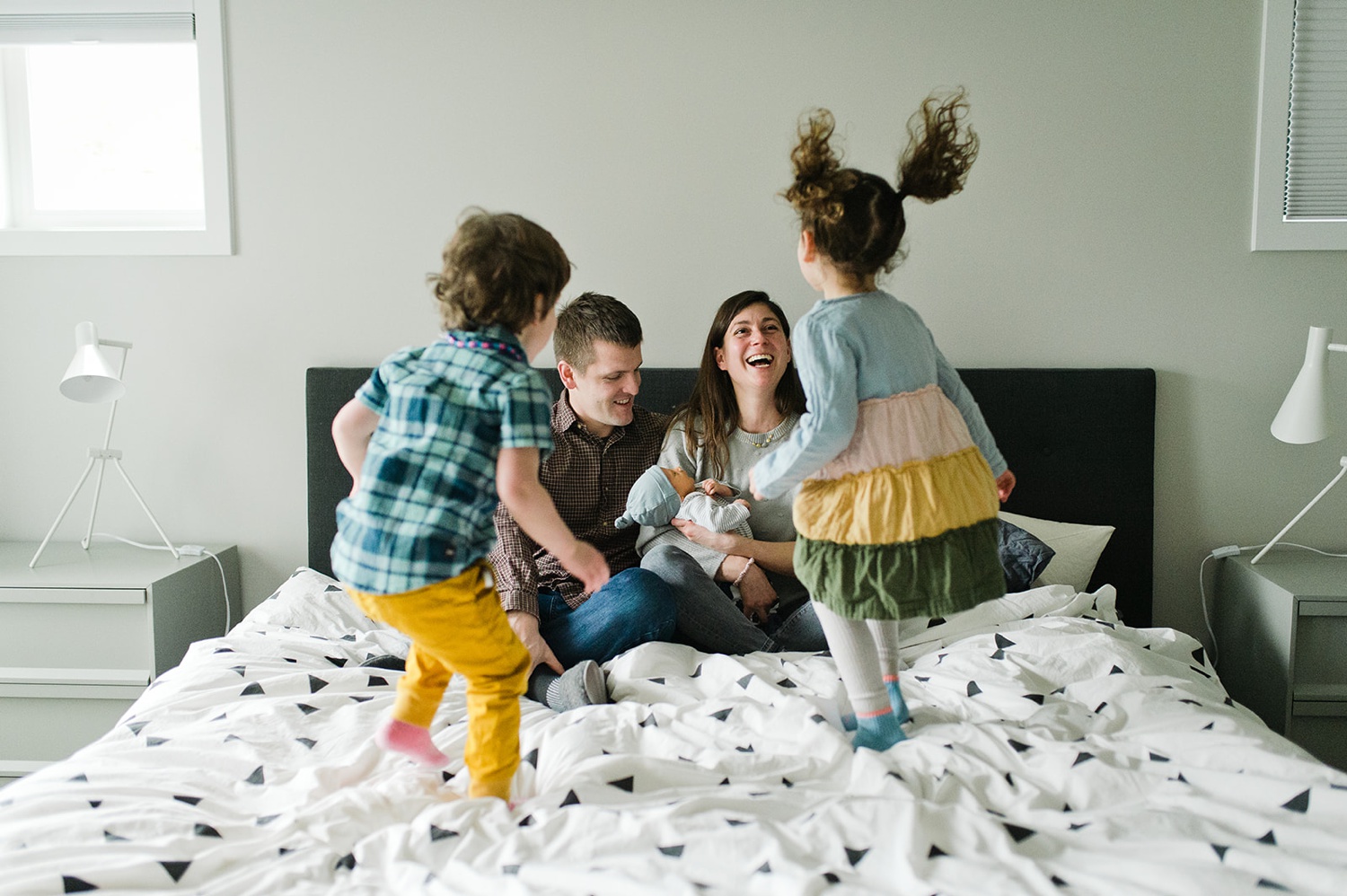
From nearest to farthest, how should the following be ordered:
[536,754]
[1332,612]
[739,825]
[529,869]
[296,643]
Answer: [529,869] → [739,825] → [536,754] → [296,643] → [1332,612]

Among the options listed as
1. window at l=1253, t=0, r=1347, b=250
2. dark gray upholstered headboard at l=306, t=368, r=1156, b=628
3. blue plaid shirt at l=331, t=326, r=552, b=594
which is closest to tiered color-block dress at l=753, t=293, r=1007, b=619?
blue plaid shirt at l=331, t=326, r=552, b=594

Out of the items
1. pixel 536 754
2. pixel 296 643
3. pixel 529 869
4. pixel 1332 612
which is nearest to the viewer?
pixel 529 869

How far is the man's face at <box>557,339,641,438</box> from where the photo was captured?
6.25ft

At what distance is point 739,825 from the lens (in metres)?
1.15

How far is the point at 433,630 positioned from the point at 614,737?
0.35 m

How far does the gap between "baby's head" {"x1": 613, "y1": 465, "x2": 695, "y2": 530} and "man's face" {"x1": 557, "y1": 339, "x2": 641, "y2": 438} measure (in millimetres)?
193

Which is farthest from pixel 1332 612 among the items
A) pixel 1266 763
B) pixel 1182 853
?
pixel 1182 853

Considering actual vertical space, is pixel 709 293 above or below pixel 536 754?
above

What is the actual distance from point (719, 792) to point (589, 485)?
3.00 feet

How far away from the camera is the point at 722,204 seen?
8.18 feet

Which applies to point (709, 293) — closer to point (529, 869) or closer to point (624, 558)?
point (624, 558)

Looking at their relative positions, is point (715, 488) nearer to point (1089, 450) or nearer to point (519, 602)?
point (519, 602)

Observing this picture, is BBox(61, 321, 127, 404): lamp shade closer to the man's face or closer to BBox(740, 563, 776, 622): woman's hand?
the man's face

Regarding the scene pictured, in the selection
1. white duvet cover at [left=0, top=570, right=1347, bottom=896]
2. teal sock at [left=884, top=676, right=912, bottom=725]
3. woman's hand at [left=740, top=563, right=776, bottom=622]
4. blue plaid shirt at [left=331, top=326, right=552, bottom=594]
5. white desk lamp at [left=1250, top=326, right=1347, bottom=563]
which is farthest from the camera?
white desk lamp at [left=1250, top=326, right=1347, bottom=563]
